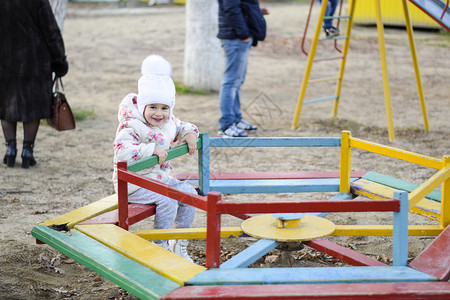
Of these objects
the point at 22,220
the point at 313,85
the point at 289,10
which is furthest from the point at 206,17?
the point at 289,10

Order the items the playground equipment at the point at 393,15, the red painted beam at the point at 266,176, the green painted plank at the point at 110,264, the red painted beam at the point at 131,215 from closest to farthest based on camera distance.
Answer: the green painted plank at the point at 110,264 → the red painted beam at the point at 131,215 → the red painted beam at the point at 266,176 → the playground equipment at the point at 393,15

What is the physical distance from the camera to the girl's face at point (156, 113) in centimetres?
313

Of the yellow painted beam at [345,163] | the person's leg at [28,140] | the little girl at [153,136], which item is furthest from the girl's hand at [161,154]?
the person's leg at [28,140]

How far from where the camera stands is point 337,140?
11.3ft

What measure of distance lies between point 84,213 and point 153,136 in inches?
21.1

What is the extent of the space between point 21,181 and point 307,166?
241 centimetres

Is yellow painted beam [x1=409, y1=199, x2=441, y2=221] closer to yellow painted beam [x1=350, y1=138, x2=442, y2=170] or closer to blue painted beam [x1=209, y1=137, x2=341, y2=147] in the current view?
yellow painted beam [x1=350, y1=138, x2=442, y2=170]

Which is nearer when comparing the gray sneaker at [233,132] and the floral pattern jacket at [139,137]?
the floral pattern jacket at [139,137]

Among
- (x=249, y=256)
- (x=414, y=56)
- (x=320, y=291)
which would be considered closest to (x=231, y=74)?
(x=414, y=56)

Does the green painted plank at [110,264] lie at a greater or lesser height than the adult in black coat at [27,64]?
Result: lesser

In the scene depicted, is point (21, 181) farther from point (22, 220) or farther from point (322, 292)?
point (322, 292)

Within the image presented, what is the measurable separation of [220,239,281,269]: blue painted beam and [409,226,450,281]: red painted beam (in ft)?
2.03

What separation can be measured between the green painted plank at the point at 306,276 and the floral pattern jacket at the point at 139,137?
89cm

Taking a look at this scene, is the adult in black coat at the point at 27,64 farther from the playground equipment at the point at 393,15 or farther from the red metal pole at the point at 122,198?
the playground equipment at the point at 393,15
